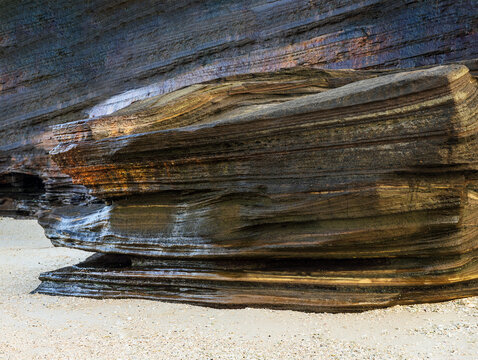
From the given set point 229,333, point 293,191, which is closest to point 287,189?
point 293,191

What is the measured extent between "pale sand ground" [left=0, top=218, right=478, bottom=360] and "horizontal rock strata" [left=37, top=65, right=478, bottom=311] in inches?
10.2

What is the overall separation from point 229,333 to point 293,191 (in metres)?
1.39

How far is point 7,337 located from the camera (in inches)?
161

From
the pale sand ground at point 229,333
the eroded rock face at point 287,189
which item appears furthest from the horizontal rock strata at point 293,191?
the pale sand ground at point 229,333

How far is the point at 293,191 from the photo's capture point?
14.2 ft

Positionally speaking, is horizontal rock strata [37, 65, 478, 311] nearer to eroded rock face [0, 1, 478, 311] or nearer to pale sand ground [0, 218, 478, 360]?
eroded rock face [0, 1, 478, 311]

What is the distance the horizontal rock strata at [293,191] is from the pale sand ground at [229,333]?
259 mm

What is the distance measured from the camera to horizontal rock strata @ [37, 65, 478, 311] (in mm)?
3910

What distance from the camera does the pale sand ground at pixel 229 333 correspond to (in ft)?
10.8

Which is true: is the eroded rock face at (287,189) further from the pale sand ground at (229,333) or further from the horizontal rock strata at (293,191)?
the pale sand ground at (229,333)

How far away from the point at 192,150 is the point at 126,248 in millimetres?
1506

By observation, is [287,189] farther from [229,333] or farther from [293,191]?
[229,333]

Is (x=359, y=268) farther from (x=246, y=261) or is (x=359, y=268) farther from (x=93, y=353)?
(x=93, y=353)

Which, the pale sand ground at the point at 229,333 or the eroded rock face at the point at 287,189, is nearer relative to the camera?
the pale sand ground at the point at 229,333
